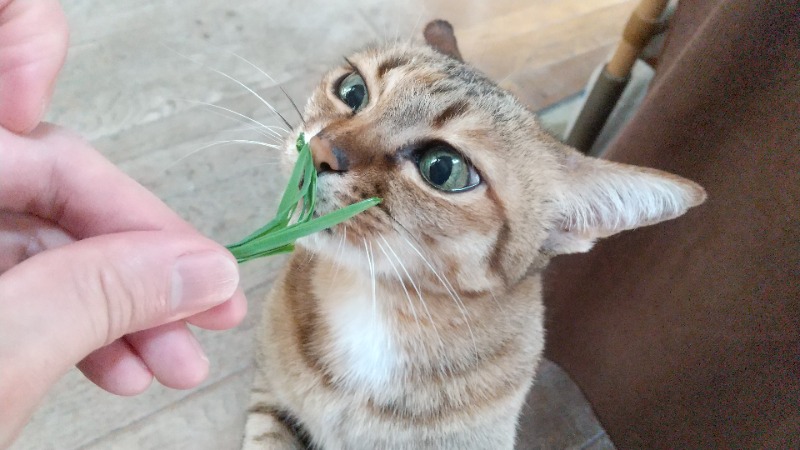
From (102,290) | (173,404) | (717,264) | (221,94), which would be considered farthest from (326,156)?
(221,94)

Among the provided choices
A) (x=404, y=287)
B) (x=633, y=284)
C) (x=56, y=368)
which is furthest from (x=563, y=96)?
(x=56, y=368)

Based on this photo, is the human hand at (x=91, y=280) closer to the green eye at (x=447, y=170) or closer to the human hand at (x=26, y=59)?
the human hand at (x=26, y=59)

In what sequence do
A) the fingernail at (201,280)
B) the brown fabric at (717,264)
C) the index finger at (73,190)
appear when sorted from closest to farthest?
the fingernail at (201,280)
the index finger at (73,190)
the brown fabric at (717,264)

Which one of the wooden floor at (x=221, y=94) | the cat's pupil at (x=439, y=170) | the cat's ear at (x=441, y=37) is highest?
the cat's ear at (x=441, y=37)

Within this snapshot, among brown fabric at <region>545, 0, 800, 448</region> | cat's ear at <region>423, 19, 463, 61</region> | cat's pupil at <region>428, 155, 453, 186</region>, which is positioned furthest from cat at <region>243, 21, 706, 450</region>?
brown fabric at <region>545, 0, 800, 448</region>

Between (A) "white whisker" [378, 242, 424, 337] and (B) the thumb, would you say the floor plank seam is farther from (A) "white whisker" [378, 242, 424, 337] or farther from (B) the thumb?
(B) the thumb

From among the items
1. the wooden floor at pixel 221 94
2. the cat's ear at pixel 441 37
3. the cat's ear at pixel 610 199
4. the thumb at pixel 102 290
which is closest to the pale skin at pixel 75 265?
the thumb at pixel 102 290

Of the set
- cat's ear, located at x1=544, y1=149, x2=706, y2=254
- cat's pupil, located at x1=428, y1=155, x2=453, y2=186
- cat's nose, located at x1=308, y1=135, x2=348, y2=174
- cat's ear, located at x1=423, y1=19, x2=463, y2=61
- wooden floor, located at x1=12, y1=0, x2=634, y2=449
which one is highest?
cat's ear, located at x1=544, y1=149, x2=706, y2=254
